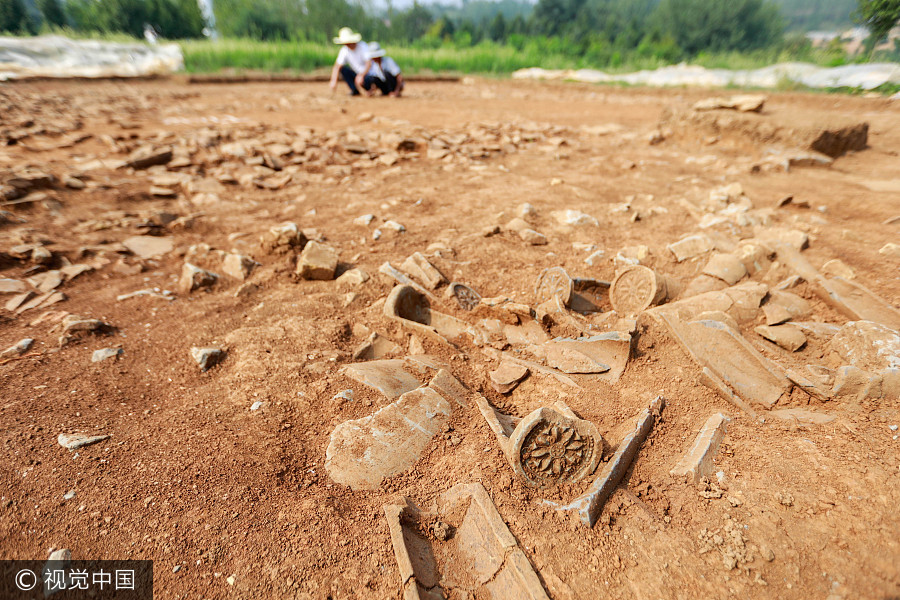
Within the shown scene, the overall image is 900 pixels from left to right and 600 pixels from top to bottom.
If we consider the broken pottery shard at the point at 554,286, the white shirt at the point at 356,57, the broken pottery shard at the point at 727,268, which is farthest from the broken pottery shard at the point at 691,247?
the white shirt at the point at 356,57

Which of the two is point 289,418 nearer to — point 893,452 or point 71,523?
point 71,523

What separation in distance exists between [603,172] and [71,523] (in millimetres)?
5371

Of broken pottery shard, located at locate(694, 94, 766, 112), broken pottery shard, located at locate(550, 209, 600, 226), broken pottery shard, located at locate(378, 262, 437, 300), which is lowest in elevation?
broken pottery shard, located at locate(378, 262, 437, 300)

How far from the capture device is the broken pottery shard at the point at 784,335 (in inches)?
94.3

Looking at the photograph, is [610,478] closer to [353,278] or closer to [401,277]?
[401,277]

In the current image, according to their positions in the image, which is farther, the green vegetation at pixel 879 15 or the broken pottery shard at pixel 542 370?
the green vegetation at pixel 879 15

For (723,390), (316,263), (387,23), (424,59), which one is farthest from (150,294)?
(387,23)

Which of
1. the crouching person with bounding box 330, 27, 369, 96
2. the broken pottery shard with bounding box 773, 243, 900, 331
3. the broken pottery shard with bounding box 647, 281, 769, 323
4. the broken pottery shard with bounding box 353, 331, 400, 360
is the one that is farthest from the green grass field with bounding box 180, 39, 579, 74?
the broken pottery shard with bounding box 773, 243, 900, 331

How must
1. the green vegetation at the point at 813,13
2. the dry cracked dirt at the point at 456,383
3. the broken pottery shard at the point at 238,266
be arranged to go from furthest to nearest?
the green vegetation at the point at 813,13 < the broken pottery shard at the point at 238,266 < the dry cracked dirt at the point at 456,383

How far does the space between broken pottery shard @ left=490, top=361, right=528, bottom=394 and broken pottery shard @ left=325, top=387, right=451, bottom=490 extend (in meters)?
0.33

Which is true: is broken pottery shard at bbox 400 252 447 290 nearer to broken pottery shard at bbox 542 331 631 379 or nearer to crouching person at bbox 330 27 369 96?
broken pottery shard at bbox 542 331 631 379

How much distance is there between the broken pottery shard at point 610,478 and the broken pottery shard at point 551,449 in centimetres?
8

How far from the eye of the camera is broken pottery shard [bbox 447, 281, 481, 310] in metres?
2.92

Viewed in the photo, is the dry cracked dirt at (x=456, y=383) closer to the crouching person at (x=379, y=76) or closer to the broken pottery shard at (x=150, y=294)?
the broken pottery shard at (x=150, y=294)
